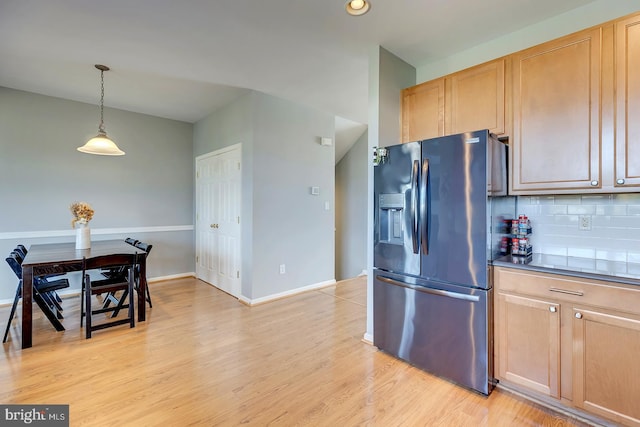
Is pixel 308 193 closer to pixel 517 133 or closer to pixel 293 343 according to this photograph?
pixel 293 343

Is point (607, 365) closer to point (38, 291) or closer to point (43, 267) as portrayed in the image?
point (43, 267)

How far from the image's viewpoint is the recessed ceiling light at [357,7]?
78.2 inches

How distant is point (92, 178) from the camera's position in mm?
4113

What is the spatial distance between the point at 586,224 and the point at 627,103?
81 centimetres

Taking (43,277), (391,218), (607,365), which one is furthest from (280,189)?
(607,365)

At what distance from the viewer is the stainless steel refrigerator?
6.23 feet

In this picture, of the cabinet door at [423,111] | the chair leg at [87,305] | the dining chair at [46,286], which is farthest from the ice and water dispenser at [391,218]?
the dining chair at [46,286]

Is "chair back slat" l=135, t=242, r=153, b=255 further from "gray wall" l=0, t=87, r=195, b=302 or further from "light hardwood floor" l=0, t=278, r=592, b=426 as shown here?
"gray wall" l=0, t=87, r=195, b=302

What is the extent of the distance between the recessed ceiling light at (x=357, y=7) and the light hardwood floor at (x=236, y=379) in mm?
2604

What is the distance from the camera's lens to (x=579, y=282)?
5.35 ft

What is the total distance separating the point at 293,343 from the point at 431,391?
1.19m

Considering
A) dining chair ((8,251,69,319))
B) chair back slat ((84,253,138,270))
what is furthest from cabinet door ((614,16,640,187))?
dining chair ((8,251,69,319))

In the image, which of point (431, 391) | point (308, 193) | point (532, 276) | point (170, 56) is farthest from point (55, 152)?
point (532, 276)

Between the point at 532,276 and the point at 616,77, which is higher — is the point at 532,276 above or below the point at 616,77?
below
